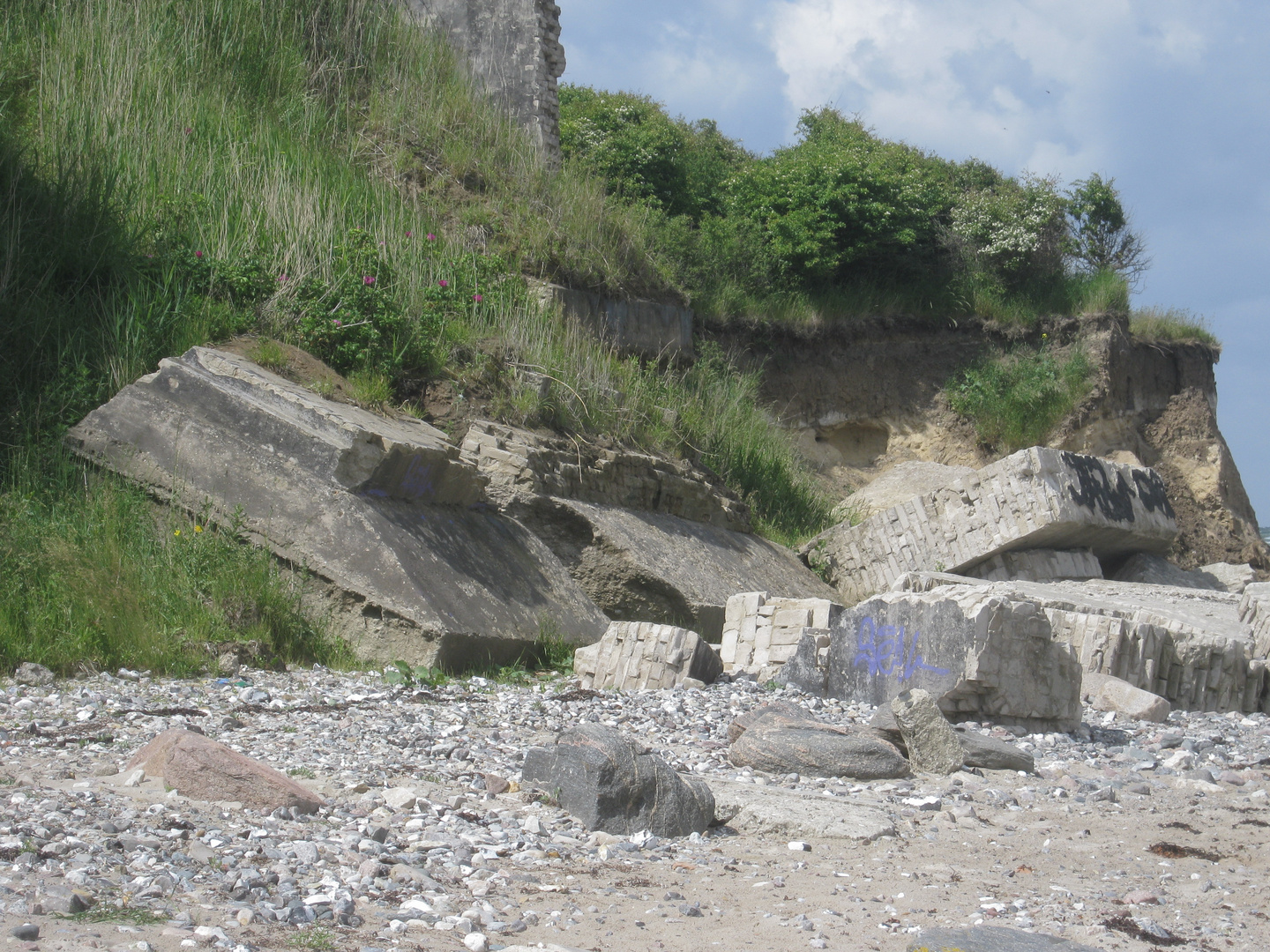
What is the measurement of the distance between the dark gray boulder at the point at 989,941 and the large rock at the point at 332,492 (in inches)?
135

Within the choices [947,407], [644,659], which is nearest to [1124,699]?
[644,659]

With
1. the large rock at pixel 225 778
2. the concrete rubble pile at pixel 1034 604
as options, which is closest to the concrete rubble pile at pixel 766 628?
the concrete rubble pile at pixel 1034 604

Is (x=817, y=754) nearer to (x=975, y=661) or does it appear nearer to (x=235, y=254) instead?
(x=975, y=661)

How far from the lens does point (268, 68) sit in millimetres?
10320

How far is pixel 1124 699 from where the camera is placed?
5.95m

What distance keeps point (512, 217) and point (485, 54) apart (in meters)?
3.36

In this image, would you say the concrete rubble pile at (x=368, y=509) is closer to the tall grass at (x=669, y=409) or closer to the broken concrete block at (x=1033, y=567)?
the tall grass at (x=669, y=409)

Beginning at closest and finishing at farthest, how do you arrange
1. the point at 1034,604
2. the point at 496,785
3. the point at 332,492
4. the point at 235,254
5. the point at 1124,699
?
the point at 496,785 < the point at 1034,604 < the point at 332,492 < the point at 1124,699 < the point at 235,254

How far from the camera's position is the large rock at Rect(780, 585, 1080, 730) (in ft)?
16.7

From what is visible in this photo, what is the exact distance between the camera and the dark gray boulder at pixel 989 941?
7.25 ft

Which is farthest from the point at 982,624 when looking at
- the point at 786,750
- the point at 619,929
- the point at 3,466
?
the point at 3,466

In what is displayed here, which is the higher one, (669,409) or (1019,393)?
(1019,393)

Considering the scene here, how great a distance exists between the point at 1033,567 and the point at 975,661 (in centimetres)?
513

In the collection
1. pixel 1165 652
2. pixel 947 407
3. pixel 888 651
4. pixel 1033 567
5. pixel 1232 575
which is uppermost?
pixel 947 407
